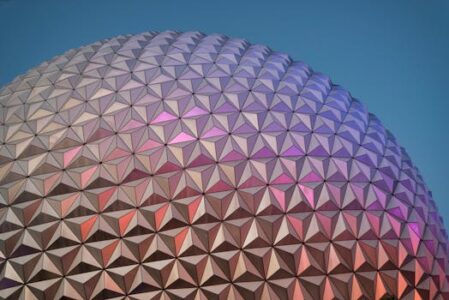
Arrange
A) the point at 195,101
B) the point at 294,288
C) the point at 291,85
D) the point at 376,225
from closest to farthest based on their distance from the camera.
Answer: the point at 294,288, the point at 376,225, the point at 195,101, the point at 291,85

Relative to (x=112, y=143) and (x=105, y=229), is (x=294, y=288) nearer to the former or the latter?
(x=105, y=229)

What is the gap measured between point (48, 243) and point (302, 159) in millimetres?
7889

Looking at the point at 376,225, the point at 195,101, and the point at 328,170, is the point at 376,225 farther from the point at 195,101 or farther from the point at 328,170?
the point at 195,101

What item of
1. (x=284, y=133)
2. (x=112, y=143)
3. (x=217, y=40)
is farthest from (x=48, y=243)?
(x=217, y=40)

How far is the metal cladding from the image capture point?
56.2ft

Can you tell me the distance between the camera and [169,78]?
20.7 m

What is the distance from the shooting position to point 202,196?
1767cm

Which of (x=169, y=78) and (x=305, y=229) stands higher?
(x=169, y=78)

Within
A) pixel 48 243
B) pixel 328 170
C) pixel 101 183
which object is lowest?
pixel 48 243

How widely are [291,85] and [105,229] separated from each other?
8.32 meters

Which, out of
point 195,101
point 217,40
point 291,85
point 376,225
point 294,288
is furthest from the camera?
point 217,40

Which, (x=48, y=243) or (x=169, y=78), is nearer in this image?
(x=48, y=243)

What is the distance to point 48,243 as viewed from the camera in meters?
17.4

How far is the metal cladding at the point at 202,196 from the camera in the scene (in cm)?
1714
